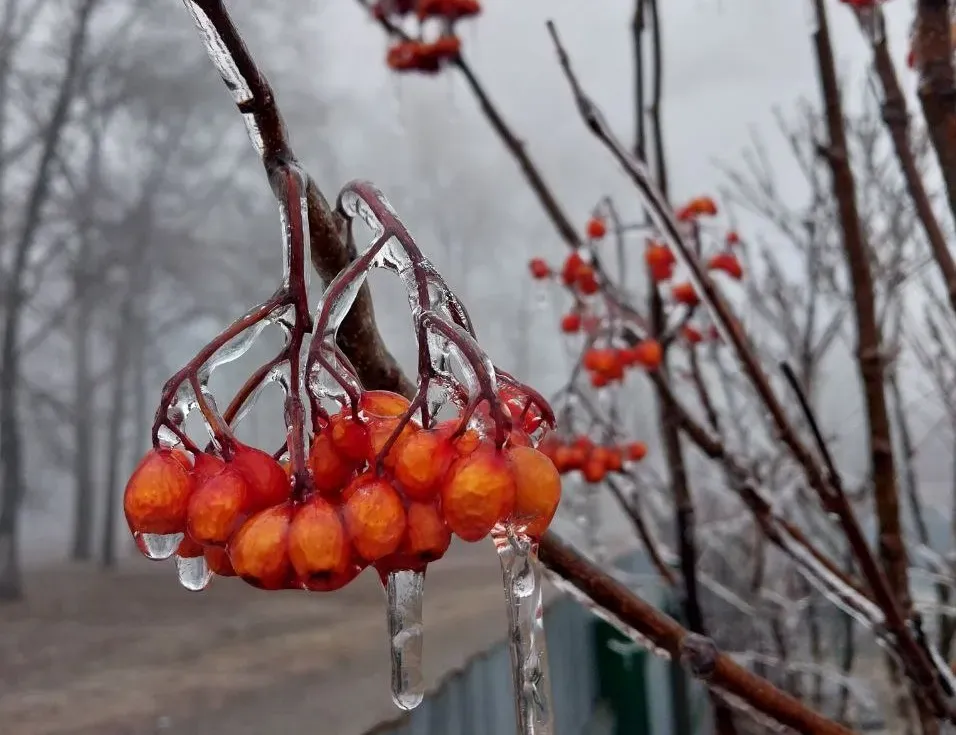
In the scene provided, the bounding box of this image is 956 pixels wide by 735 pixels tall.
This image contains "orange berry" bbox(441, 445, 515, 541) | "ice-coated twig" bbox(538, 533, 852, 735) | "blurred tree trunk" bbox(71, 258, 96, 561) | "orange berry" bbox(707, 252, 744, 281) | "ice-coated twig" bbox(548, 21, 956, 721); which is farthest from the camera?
"blurred tree trunk" bbox(71, 258, 96, 561)

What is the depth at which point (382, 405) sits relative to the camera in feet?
0.93

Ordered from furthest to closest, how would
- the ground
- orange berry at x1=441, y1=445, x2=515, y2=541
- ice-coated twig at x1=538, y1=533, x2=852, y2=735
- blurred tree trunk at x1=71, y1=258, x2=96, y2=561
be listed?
blurred tree trunk at x1=71, y1=258, x2=96, y2=561
the ground
ice-coated twig at x1=538, y1=533, x2=852, y2=735
orange berry at x1=441, y1=445, x2=515, y2=541

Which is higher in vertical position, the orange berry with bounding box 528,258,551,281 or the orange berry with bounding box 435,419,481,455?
the orange berry with bounding box 528,258,551,281

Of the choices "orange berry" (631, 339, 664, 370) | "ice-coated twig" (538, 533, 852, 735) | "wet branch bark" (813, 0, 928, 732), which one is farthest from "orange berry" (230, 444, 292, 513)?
"orange berry" (631, 339, 664, 370)

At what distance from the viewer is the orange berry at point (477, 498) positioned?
9.4 inches

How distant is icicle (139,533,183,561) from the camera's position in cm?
28

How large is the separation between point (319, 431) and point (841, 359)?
9.89ft

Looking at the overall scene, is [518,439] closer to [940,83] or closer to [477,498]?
[477,498]

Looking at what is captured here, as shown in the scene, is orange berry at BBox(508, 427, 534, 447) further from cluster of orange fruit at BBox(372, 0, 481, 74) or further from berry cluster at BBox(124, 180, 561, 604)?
cluster of orange fruit at BBox(372, 0, 481, 74)

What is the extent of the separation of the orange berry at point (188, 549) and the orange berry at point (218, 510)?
0.08ft

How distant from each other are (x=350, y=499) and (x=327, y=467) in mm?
18

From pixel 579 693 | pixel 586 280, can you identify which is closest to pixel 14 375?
pixel 586 280

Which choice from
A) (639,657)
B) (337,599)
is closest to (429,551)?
(337,599)

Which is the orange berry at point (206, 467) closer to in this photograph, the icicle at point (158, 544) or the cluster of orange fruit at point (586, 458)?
the icicle at point (158, 544)
